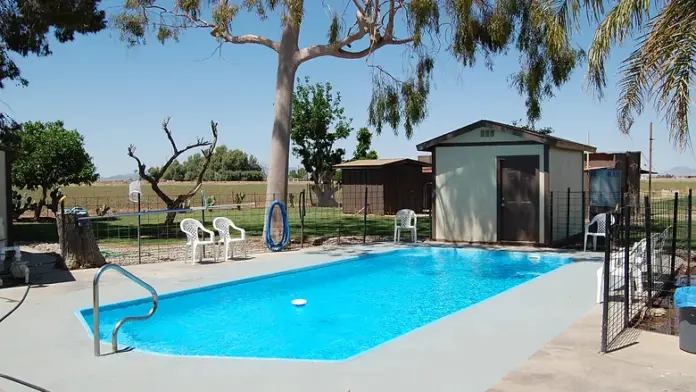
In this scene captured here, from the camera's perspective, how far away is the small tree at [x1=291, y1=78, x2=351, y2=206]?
3319 centimetres

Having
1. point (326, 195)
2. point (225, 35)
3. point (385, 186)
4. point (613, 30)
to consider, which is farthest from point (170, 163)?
point (613, 30)

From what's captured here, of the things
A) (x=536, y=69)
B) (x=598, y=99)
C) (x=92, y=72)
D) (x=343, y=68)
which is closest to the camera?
(x=598, y=99)

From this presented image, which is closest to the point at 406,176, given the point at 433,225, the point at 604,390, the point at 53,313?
the point at 433,225

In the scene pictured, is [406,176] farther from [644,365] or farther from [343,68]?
[644,365]

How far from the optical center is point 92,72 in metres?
21.9

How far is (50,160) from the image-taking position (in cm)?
2561

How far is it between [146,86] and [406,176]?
12.9 m

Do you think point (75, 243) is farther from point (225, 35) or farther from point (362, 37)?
point (362, 37)

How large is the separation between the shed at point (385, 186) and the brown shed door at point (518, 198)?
10478 mm

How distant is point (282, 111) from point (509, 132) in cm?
576

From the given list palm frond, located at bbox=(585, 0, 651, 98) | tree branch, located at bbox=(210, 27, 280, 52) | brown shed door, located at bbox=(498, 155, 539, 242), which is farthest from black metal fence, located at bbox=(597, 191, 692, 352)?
tree branch, located at bbox=(210, 27, 280, 52)

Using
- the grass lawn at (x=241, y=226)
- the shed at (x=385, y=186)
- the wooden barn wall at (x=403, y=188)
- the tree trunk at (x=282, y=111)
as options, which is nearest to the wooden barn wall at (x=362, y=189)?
the shed at (x=385, y=186)

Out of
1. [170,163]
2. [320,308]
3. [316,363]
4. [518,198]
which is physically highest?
[170,163]

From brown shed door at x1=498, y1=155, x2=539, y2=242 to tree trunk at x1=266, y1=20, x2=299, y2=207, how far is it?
18.1 feet
